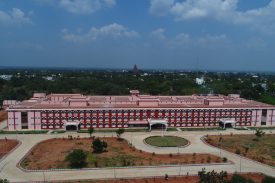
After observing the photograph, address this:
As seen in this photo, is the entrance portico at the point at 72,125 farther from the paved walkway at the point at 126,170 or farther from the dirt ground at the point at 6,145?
the paved walkway at the point at 126,170

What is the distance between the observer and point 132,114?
213ft

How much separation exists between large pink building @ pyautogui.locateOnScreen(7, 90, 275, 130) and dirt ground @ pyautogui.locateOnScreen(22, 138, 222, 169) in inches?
458

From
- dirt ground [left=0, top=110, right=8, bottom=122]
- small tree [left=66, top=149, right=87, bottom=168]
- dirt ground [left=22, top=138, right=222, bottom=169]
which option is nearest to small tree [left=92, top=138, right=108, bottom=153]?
dirt ground [left=22, top=138, right=222, bottom=169]

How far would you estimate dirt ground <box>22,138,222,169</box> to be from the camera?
41.0 meters

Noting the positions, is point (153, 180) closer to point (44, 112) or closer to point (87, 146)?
point (87, 146)

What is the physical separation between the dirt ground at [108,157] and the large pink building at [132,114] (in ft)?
38.1

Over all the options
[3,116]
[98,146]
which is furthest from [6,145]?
[3,116]

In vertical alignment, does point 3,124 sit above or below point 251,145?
below

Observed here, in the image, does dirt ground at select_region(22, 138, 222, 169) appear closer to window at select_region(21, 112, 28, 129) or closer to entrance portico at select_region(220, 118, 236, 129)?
window at select_region(21, 112, 28, 129)

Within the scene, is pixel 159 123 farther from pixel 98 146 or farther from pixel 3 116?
pixel 3 116

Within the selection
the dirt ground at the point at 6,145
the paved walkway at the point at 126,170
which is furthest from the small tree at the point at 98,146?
the dirt ground at the point at 6,145

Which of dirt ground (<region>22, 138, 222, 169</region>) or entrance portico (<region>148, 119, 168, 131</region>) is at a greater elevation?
entrance portico (<region>148, 119, 168, 131</region>)

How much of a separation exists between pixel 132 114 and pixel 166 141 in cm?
1341

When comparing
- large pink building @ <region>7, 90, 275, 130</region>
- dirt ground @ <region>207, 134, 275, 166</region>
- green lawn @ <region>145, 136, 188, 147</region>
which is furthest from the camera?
large pink building @ <region>7, 90, 275, 130</region>
